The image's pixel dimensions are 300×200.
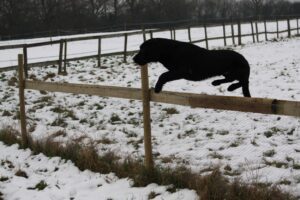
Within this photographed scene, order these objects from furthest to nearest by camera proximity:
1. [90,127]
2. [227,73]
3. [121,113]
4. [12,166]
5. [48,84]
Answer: [121,113] → [90,127] → [48,84] → [12,166] → [227,73]

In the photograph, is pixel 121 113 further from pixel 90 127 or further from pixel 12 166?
pixel 12 166

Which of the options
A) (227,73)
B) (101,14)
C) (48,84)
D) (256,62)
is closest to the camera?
(227,73)

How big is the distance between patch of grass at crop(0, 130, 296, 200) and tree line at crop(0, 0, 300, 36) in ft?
103

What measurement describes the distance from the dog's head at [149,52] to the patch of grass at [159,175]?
1.52 metres

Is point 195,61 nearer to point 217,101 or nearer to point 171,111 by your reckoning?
point 217,101

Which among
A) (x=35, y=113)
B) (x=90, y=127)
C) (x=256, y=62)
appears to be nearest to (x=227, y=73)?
(x=90, y=127)

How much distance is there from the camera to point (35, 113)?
8938 mm

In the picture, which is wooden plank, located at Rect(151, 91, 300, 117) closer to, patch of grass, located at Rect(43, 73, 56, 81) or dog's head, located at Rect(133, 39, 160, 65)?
dog's head, located at Rect(133, 39, 160, 65)

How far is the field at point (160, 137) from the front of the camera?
4926 mm

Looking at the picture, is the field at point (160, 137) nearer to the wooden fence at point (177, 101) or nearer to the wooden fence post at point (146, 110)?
the wooden fence post at point (146, 110)

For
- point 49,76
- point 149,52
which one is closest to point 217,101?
point 149,52

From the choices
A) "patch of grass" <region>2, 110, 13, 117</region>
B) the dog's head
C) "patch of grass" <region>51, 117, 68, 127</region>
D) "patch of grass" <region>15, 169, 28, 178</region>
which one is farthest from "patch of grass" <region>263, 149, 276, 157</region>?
"patch of grass" <region>2, 110, 13, 117</region>

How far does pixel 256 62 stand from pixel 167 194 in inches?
447

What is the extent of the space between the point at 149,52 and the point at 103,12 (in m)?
51.9
